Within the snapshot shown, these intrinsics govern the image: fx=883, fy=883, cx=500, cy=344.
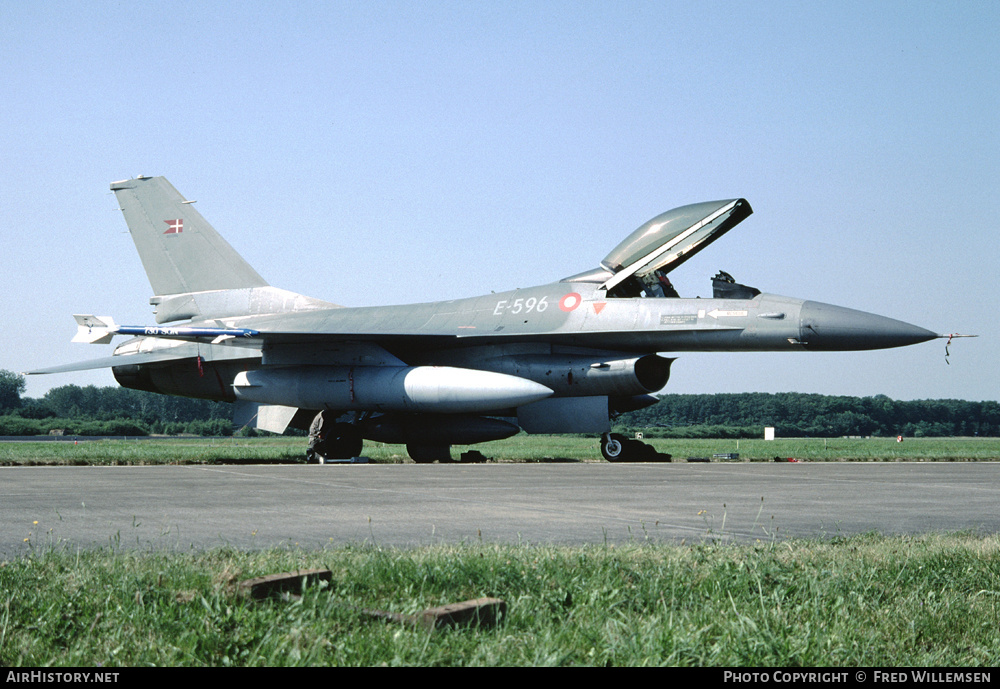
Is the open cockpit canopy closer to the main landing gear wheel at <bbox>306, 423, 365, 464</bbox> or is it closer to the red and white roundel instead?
the red and white roundel

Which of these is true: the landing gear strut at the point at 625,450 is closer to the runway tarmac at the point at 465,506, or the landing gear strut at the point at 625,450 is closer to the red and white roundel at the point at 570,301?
the red and white roundel at the point at 570,301

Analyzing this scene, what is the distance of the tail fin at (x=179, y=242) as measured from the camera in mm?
19922

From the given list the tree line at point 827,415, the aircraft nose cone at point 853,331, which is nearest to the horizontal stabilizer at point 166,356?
the aircraft nose cone at point 853,331

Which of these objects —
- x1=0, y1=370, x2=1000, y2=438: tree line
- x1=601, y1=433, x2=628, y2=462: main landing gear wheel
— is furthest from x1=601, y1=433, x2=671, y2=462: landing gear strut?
x1=0, y1=370, x2=1000, y2=438: tree line

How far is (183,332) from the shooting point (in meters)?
16.2

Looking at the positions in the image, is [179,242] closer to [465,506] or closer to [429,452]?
[429,452]

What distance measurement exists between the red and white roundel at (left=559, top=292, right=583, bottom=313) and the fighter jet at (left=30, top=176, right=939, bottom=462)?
0.08 feet

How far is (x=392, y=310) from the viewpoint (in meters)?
18.5

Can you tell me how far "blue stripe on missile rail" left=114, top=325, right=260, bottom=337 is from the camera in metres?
16.1

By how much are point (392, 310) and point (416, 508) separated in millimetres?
11620

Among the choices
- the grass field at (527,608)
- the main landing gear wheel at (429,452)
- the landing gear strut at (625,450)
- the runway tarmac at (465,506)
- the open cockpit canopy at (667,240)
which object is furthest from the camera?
the main landing gear wheel at (429,452)

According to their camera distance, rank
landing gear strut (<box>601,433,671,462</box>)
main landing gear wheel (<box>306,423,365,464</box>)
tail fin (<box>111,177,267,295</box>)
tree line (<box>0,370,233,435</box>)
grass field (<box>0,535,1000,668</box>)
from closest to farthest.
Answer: grass field (<box>0,535,1000,668</box>), landing gear strut (<box>601,433,671,462</box>), main landing gear wheel (<box>306,423,365,464</box>), tail fin (<box>111,177,267,295</box>), tree line (<box>0,370,233,435</box>)

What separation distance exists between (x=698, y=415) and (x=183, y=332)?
203 feet

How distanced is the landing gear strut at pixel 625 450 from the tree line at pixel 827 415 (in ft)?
102
